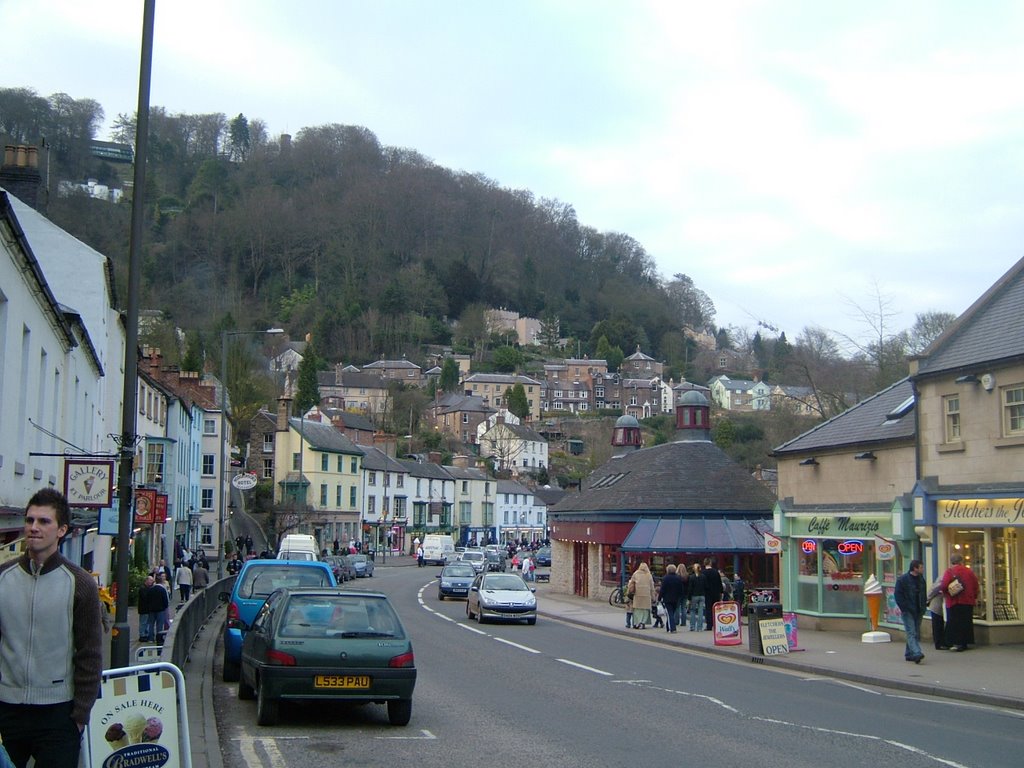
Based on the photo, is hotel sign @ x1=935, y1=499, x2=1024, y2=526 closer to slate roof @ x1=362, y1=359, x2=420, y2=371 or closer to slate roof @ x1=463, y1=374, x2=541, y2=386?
slate roof @ x1=362, y1=359, x2=420, y2=371

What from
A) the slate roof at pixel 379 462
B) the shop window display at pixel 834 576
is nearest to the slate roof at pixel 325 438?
the slate roof at pixel 379 462

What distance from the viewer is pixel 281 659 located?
11680 millimetres

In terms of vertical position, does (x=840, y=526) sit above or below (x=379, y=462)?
below

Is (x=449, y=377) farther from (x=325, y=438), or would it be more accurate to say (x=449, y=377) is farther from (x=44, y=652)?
(x=44, y=652)

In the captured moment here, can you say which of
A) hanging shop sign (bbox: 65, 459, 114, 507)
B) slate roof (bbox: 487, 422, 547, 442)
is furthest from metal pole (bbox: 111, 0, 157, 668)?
slate roof (bbox: 487, 422, 547, 442)

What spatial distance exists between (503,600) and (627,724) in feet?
59.9

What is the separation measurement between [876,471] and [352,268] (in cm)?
13589

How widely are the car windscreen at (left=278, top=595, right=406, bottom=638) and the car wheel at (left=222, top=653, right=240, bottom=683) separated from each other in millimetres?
4725

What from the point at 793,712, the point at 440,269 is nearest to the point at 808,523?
the point at 793,712

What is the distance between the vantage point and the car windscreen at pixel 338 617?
39.7 ft

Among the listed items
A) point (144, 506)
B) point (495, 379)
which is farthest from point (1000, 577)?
point (495, 379)

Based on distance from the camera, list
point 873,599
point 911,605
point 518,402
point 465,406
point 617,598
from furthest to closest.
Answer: point 518,402 < point 465,406 < point 617,598 < point 873,599 < point 911,605

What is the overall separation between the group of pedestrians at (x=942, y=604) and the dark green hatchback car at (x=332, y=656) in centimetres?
1004

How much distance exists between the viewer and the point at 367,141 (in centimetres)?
17475
